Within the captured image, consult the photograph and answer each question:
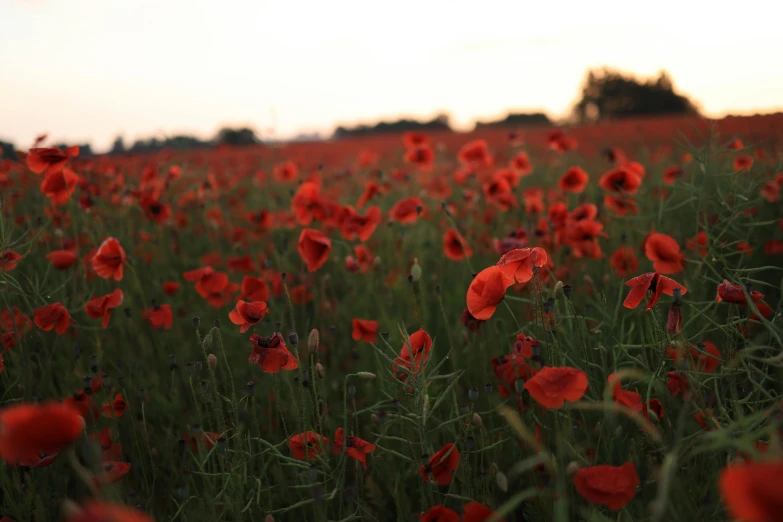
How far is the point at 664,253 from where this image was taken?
1642mm

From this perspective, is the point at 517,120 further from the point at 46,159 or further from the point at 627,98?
the point at 46,159

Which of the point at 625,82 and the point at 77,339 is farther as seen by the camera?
the point at 625,82

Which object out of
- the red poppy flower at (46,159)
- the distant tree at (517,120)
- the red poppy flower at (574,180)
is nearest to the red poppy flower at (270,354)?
the red poppy flower at (46,159)

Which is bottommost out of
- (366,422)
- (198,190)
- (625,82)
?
(366,422)

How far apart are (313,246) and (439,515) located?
103cm

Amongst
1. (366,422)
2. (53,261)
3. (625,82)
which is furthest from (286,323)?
(625,82)

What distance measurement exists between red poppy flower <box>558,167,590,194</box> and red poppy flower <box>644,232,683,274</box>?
3.85 ft

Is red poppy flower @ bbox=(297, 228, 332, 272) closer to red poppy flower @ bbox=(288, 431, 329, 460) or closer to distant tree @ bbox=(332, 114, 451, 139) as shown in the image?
red poppy flower @ bbox=(288, 431, 329, 460)

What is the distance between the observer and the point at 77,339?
2283mm

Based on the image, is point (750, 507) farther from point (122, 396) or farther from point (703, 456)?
point (122, 396)

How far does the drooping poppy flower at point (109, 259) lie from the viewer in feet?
6.07

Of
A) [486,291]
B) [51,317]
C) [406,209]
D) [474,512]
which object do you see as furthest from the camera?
[406,209]

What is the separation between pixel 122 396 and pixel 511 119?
27147mm

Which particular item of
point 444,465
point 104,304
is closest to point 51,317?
point 104,304
